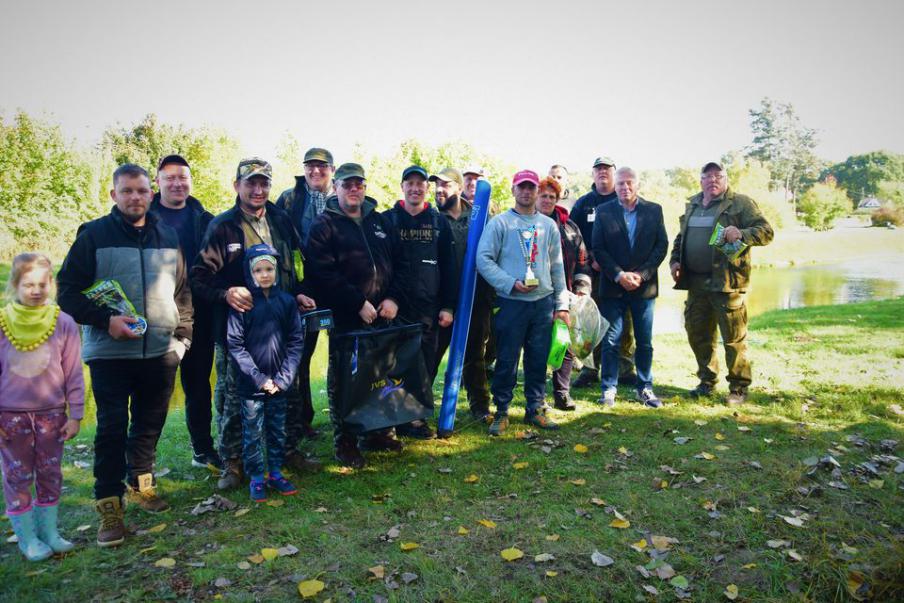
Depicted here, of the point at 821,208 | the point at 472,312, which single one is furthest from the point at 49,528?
the point at 821,208

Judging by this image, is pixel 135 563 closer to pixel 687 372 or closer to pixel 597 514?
pixel 597 514

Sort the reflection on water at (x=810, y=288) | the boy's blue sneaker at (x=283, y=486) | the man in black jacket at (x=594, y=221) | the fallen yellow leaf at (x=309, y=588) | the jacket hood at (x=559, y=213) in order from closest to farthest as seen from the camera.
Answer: the fallen yellow leaf at (x=309, y=588) < the boy's blue sneaker at (x=283, y=486) < the jacket hood at (x=559, y=213) < the man in black jacket at (x=594, y=221) < the reflection on water at (x=810, y=288)

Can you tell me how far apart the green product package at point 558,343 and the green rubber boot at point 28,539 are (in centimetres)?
447

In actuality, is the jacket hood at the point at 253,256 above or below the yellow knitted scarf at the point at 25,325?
above

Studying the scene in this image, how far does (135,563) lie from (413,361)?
257cm

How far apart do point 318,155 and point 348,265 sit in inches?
70.3

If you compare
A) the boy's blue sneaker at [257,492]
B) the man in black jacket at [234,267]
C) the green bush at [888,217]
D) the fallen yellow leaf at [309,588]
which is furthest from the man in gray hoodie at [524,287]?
the green bush at [888,217]

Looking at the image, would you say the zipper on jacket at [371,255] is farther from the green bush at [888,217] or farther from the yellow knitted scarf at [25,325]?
the green bush at [888,217]

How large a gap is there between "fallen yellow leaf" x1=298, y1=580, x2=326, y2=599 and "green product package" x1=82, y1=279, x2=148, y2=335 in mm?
2025

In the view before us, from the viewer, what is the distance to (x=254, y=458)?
15.1 ft

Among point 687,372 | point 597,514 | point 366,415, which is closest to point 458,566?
point 597,514

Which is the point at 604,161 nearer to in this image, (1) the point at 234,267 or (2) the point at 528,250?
(2) the point at 528,250

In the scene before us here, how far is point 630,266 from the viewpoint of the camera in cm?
694

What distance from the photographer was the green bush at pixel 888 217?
5403cm
